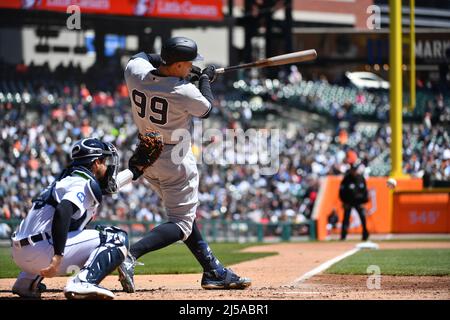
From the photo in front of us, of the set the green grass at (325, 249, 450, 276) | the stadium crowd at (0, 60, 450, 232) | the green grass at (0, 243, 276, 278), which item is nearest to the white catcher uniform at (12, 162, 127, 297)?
the green grass at (0, 243, 276, 278)

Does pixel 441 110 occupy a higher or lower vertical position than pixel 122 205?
higher

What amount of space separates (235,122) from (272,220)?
516 centimetres

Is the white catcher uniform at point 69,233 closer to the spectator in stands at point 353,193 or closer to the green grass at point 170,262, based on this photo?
the green grass at point 170,262

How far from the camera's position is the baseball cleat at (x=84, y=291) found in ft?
17.6

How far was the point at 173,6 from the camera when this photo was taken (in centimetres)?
2569

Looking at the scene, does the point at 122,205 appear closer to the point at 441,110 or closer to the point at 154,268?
the point at 441,110

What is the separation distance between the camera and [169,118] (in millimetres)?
6305

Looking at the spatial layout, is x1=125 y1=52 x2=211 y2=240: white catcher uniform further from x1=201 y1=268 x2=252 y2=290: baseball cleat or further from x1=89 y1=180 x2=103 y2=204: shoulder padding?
x1=89 y1=180 x2=103 y2=204: shoulder padding

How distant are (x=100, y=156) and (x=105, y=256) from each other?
633mm

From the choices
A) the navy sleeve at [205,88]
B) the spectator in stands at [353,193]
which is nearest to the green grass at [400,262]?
the navy sleeve at [205,88]

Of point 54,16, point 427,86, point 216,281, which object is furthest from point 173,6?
point 216,281

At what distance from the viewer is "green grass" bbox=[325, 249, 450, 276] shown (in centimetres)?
816

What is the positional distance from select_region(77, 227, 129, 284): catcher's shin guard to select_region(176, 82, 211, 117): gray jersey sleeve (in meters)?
1.02
